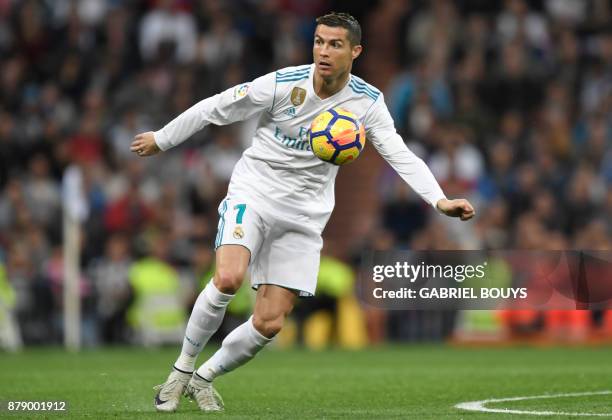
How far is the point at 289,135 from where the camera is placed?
864 centimetres

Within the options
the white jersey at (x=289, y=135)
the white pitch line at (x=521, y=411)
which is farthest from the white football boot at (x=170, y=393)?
the white pitch line at (x=521, y=411)

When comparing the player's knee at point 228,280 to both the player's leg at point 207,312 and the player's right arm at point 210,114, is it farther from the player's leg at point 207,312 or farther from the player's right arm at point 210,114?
the player's right arm at point 210,114

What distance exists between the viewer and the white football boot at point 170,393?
840cm

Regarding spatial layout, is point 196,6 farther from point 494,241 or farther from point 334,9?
point 494,241

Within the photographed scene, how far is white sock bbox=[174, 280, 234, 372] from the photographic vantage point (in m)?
8.38

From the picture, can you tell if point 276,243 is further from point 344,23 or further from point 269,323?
point 344,23

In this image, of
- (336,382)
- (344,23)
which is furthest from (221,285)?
(336,382)

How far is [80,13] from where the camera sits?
22.1 m

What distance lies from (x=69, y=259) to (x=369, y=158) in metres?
6.26

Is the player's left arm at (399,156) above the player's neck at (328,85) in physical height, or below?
below

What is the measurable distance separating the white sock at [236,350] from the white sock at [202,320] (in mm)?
149

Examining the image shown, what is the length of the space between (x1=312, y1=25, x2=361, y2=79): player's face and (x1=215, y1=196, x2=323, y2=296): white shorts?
0.97 metres

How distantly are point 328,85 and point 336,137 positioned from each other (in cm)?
52

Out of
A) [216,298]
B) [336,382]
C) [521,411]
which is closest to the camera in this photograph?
[521,411]
